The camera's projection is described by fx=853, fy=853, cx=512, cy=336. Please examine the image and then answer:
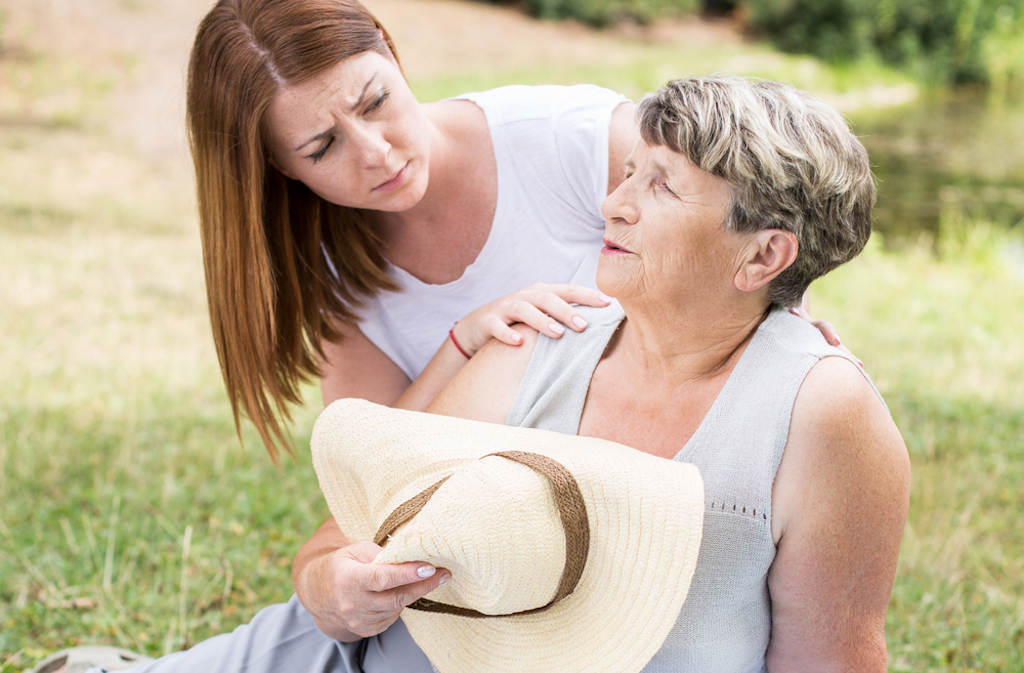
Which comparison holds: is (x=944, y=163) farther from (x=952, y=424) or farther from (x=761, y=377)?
(x=761, y=377)

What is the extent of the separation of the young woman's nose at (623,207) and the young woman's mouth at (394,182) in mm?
709

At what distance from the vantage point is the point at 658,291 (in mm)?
1673

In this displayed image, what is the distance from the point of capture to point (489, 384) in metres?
1.93

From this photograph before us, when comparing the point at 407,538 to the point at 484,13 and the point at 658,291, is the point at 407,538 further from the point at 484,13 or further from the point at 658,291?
the point at 484,13

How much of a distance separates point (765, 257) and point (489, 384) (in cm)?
67

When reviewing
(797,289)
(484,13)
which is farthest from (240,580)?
(484,13)

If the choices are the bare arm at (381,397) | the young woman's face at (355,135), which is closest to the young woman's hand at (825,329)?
the bare arm at (381,397)

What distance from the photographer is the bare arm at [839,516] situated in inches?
59.4

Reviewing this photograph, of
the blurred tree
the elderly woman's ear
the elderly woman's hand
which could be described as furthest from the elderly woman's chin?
the blurred tree

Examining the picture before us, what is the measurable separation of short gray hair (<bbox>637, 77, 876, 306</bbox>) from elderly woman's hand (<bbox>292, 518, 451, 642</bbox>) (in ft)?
2.79

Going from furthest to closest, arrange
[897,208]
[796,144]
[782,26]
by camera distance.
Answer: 1. [782,26]
2. [897,208]
3. [796,144]

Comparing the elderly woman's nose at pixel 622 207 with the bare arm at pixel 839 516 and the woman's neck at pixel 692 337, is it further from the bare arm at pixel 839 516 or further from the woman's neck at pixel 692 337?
the bare arm at pixel 839 516

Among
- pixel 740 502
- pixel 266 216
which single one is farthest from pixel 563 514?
pixel 266 216

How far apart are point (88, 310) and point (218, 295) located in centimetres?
348
